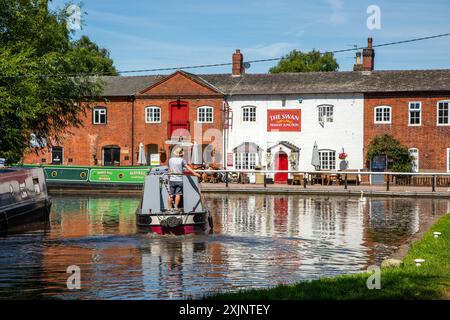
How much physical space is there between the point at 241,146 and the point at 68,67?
18502mm

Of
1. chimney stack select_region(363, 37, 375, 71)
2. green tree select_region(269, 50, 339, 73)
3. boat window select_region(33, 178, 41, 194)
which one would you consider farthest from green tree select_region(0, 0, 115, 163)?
green tree select_region(269, 50, 339, 73)

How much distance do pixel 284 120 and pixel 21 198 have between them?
2777 cm

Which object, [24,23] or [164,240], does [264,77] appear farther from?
[164,240]

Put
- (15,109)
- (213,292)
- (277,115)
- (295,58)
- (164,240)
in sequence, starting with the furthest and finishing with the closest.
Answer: (295,58) < (277,115) < (15,109) < (164,240) < (213,292)

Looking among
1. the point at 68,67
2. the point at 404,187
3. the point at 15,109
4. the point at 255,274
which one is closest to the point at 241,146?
the point at 404,187

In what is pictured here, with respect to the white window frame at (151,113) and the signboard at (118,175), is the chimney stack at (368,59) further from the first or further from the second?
the signboard at (118,175)

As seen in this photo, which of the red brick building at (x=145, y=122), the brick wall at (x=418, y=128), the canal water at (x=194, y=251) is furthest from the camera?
the red brick building at (x=145, y=122)

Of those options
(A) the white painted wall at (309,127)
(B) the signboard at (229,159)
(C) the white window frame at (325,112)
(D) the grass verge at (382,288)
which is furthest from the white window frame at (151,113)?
(D) the grass verge at (382,288)

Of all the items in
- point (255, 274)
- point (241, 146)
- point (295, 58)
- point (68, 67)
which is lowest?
point (255, 274)

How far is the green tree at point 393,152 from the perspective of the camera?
139ft

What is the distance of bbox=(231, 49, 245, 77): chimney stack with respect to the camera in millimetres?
48719

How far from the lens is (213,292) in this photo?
9.70m

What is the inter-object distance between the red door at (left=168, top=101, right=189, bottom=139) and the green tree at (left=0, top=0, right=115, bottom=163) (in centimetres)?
1382

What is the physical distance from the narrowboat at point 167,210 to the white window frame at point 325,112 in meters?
28.0
